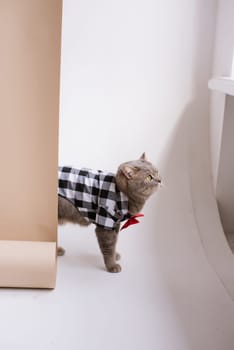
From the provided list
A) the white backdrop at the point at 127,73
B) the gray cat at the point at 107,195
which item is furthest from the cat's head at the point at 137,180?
the white backdrop at the point at 127,73

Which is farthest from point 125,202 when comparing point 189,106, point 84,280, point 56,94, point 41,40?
point 189,106

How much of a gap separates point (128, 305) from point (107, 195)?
0.28m

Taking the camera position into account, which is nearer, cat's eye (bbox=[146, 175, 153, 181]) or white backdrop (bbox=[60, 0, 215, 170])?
cat's eye (bbox=[146, 175, 153, 181])

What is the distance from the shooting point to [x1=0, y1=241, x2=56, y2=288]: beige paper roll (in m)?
1.07

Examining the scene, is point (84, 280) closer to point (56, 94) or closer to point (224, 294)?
point (224, 294)

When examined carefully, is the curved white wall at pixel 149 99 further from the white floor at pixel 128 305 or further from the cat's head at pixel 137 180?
the cat's head at pixel 137 180

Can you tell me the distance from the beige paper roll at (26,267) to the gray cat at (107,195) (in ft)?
0.48

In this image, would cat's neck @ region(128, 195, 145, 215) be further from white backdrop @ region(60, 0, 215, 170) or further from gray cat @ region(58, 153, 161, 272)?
white backdrop @ region(60, 0, 215, 170)

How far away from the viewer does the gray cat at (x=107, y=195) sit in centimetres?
114

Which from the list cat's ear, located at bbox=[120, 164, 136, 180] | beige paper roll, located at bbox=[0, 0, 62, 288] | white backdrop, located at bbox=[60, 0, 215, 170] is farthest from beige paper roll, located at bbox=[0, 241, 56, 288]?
white backdrop, located at bbox=[60, 0, 215, 170]

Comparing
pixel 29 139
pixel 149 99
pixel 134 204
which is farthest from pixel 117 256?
pixel 149 99

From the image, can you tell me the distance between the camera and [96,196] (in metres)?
1.16

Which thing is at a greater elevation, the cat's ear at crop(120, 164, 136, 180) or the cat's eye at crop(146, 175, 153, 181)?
the cat's ear at crop(120, 164, 136, 180)

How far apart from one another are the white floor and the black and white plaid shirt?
0.16m
